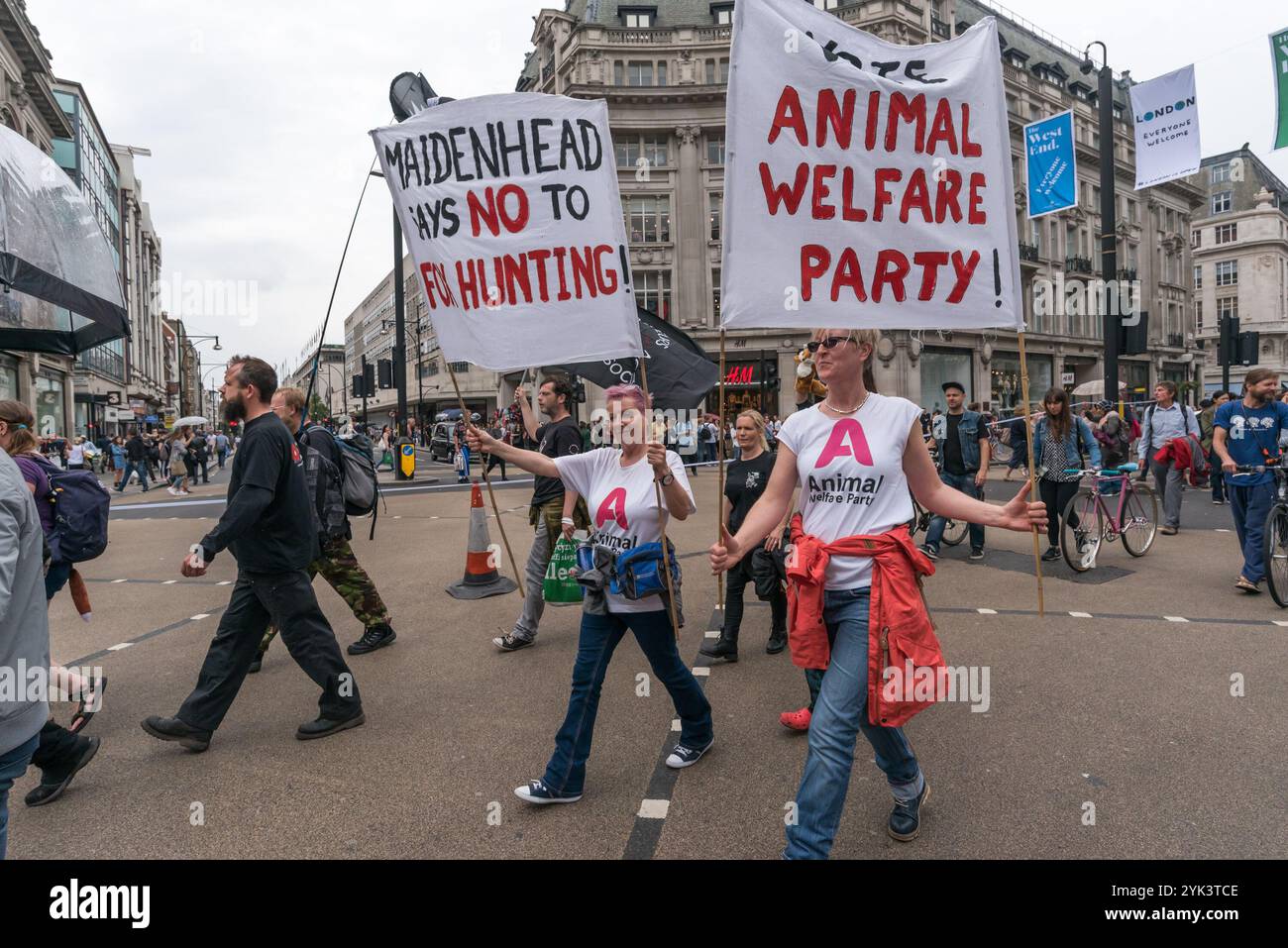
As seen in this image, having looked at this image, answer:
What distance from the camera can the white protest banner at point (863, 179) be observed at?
3.42m

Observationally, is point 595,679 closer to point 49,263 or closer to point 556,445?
point 556,445

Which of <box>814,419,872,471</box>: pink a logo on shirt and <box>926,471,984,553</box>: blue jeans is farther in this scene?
<box>926,471,984,553</box>: blue jeans

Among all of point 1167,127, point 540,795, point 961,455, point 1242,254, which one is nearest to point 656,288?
point 1167,127

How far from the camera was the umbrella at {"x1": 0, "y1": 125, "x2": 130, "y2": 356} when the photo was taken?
3.95 m

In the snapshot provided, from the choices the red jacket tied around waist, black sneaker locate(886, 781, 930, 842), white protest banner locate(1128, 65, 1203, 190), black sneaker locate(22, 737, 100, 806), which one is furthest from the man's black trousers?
white protest banner locate(1128, 65, 1203, 190)

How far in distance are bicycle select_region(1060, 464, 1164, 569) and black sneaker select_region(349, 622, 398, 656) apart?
610cm

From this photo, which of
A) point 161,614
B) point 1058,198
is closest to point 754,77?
point 161,614

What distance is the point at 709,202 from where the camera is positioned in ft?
134

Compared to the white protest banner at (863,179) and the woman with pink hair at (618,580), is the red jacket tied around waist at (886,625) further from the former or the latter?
the white protest banner at (863,179)

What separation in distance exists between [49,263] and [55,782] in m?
2.59

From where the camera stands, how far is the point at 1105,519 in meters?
8.05

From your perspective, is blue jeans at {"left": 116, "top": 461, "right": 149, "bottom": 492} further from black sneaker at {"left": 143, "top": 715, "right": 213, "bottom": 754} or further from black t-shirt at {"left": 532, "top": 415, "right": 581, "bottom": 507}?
black sneaker at {"left": 143, "top": 715, "right": 213, "bottom": 754}

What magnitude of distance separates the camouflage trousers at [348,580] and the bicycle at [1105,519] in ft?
20.3

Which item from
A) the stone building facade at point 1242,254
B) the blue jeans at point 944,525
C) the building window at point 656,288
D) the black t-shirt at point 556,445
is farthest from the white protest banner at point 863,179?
the stone building facade at point 1242,254
